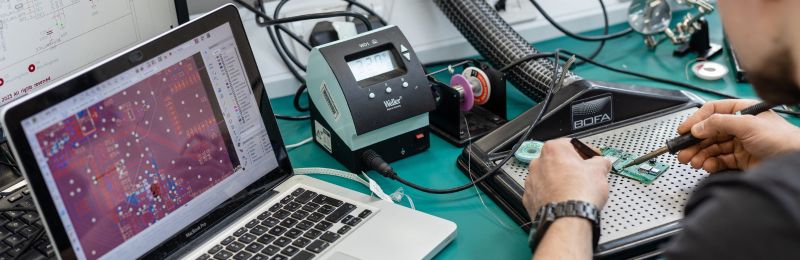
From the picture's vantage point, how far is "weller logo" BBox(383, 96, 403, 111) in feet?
4.25

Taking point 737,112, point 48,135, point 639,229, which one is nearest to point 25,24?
point 48,135

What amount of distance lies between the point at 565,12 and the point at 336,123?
722mm

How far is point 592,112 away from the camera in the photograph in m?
1.35

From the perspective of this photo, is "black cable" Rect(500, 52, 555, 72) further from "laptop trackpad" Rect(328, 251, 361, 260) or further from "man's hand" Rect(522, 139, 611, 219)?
"laptop trackpad" Rect(328, 251, 361, 260)

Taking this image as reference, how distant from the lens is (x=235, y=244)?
1.10m

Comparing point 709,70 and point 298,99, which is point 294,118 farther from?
point 709,70

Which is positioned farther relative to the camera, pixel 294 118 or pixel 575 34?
pixel 575 34

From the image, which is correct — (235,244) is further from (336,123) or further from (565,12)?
(565,12)

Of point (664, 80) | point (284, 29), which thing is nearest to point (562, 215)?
point (664, 80)

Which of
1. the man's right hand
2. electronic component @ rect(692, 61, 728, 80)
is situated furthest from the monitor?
electronic component @ rect(692, 61, 728, 80)

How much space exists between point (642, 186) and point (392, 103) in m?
0.40

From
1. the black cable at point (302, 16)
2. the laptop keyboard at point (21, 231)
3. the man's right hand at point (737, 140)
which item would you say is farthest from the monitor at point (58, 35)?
the man's right hand at point (737, 140)

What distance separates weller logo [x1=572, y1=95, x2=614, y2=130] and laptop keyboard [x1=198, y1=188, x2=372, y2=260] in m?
0.40

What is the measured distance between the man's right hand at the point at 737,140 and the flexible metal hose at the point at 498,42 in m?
0.26
